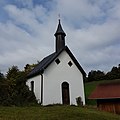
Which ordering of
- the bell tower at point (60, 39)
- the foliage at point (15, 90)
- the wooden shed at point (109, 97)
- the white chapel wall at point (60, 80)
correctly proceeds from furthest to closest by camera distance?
1. the bell tower at point (60, 39)
2. the white chapel wall at point (60, 80)
3. the foliage at point (15, 90)
4. the wooden shed at point (109, 97)

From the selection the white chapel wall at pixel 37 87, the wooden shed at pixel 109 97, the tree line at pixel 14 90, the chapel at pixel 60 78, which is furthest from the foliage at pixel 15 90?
the wooden shed at pixel 109 97

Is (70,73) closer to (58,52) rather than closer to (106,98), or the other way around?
(58,52)

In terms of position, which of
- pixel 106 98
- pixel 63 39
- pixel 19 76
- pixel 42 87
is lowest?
pixel 106 98

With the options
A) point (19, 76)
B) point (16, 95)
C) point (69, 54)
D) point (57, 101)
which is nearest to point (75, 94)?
point (57, 101)

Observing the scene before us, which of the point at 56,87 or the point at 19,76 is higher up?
the point at 19,76

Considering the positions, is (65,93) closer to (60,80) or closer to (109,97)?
(60,80)

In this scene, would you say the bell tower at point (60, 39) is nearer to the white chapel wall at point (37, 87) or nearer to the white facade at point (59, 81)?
the white facade at point (59, 81)

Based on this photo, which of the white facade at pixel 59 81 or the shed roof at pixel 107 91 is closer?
the shed roof at pixel 107 91

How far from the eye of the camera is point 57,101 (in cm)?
2638

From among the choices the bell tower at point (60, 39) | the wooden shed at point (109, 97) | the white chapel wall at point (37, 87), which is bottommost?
the wooden shed at point (109, 97)

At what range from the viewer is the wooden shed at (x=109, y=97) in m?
22.0

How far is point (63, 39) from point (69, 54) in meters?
2.09

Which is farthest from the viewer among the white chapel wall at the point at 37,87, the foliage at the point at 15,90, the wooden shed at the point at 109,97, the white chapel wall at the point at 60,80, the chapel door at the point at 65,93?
the chapel door at the point at 65,93

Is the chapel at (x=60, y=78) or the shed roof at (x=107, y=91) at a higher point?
the chapel at (x=60, y=78)
